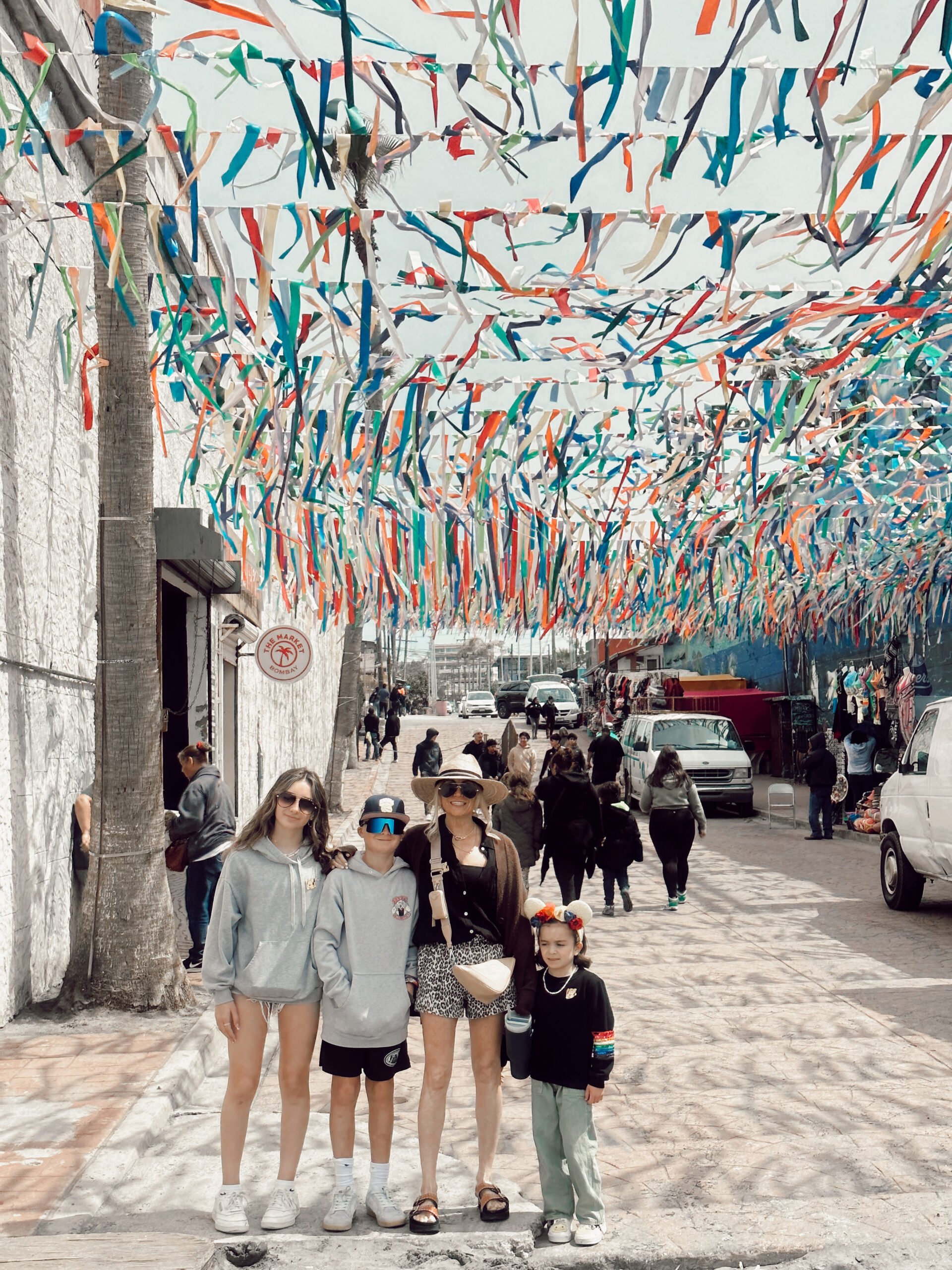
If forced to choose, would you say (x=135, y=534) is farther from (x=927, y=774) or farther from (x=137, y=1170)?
(x=927, y=774)

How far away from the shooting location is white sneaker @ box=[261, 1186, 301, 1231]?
13.5ft

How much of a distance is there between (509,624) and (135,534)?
14.0 m

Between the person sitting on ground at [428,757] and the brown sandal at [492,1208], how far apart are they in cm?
1315

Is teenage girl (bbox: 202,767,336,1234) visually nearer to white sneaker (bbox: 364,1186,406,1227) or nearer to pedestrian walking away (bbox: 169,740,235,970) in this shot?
white sneaker (bbox: 364,1186,406,1227)

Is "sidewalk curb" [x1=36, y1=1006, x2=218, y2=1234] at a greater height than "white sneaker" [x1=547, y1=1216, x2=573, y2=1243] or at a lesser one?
greater

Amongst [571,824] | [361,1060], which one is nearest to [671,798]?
[571,824]

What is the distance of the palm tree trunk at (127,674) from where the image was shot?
6969 millimetres

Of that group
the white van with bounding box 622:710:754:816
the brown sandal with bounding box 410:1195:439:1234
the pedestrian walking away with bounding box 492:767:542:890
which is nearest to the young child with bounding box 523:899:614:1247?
the brown sandal with bounding box 410:1195:439:1234

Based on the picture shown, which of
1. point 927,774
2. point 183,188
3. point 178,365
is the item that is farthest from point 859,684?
point 183,188

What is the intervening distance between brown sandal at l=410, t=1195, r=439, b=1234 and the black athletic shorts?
44 cm

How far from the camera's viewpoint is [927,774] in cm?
1045

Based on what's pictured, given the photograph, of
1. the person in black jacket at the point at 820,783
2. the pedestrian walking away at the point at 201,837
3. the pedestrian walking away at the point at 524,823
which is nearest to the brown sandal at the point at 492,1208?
the pedestrian walking away at the point at 201,837

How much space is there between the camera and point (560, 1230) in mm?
4051

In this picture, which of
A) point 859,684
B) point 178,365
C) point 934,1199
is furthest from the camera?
point 859,684
